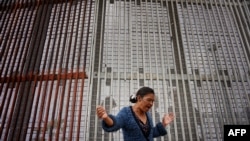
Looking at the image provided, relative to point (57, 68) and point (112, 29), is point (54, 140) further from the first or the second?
point (112, 29)

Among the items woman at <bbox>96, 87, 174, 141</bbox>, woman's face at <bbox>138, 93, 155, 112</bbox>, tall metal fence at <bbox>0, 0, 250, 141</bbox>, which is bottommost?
woman at <bbox>96, 87, 174, 141</bbox>

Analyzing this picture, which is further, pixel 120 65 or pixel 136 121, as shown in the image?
pixel 120 65

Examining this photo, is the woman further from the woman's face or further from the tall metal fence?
the tall metal fence

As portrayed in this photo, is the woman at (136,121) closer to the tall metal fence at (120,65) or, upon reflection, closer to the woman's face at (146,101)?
the woman's face at (146,101)

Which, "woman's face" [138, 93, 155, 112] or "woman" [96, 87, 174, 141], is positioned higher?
"woman's face" [138, 93, 155, 112]

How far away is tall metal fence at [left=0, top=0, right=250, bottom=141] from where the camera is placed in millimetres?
3363

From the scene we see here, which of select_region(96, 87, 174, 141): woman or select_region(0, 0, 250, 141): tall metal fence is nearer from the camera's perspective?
select_region(96, 87, 174, 141): woman

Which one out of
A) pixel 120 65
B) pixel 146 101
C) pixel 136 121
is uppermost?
Result: pixel 120 65

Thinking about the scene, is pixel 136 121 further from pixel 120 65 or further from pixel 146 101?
pixel 120 65

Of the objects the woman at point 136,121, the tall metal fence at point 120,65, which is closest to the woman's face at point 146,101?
the woman at point 136,121

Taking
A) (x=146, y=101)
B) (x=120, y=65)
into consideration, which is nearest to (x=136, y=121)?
(x=146, y=101)

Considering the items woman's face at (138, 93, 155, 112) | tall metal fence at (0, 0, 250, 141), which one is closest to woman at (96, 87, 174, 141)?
woman's face at (138, 93, 155, 112)

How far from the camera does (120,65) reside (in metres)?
3.78

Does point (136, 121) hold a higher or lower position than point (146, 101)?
lower
